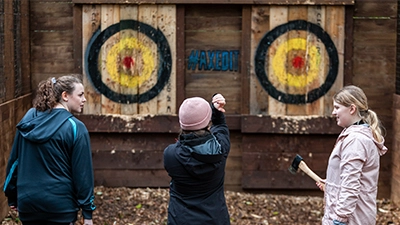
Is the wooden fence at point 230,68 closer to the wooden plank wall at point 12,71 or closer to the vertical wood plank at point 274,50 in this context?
the vertical wood plank at point 274,50

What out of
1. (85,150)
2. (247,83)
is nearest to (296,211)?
(247,83)

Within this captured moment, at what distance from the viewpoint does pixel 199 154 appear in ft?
13.6

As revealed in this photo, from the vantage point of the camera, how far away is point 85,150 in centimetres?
428

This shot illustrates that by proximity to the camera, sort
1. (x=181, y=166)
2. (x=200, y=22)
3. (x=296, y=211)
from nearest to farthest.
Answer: (x=181, y=166) → (x=296, y=211) → (x=200, y=22)

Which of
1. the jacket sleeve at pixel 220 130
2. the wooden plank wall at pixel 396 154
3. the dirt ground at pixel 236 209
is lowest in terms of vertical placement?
the dirt ground at pixel 236 209

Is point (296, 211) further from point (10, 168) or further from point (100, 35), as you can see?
point (10, 168)

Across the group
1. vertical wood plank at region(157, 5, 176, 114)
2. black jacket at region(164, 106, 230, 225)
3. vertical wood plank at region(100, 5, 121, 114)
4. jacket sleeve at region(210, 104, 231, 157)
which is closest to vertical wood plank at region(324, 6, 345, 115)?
vertical wood plank at region(157, 5, 176, 114)

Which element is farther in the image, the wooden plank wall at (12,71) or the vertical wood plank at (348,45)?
the vertical wood plank at (348,45)

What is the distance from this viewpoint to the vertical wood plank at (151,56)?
794cm

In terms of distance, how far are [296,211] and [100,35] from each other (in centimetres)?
304

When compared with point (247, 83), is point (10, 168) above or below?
below

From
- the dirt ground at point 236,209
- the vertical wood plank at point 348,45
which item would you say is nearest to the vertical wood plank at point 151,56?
the dirt ground at point 236,209

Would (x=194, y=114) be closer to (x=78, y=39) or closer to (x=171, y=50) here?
(x=171, y=50)

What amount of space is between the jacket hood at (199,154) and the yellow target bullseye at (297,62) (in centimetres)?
390
